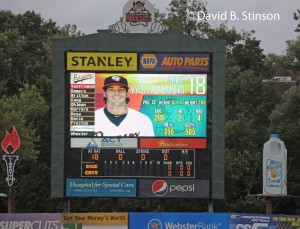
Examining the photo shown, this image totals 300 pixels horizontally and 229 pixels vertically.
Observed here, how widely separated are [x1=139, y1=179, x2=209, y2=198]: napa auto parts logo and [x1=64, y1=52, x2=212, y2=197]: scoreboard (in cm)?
4

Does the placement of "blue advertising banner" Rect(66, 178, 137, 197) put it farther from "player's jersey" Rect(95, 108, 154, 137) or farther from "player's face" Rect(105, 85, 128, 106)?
"player's face" Rect(105, 85, 128, 106)

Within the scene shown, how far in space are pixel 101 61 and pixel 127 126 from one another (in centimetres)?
180

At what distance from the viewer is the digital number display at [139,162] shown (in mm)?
20250

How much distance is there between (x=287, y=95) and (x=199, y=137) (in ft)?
69.6

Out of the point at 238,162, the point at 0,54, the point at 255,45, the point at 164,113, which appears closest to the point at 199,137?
the point at 164,113

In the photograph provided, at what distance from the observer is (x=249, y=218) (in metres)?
21.6

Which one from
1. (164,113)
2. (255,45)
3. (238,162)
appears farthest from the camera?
(255,45)

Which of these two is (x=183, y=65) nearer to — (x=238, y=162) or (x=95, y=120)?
(x=95, y=120)

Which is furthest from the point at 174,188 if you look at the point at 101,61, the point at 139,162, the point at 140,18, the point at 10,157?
the point at 10,157

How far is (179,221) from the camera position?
72.2 ft

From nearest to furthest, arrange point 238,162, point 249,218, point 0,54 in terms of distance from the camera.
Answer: point 249,218
point 238,162
point 0,54

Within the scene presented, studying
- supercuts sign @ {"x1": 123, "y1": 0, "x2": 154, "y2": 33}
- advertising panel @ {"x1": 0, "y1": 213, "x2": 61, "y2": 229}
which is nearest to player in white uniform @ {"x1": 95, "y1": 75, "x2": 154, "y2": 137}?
supercuts sign @ {"x1": 123, "y1": 0, "x2": 154, "y2": 33}

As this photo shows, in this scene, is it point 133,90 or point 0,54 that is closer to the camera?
point 133,90

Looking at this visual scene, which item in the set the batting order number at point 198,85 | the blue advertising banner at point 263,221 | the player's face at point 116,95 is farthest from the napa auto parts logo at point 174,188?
the batting order number at point 198,85
